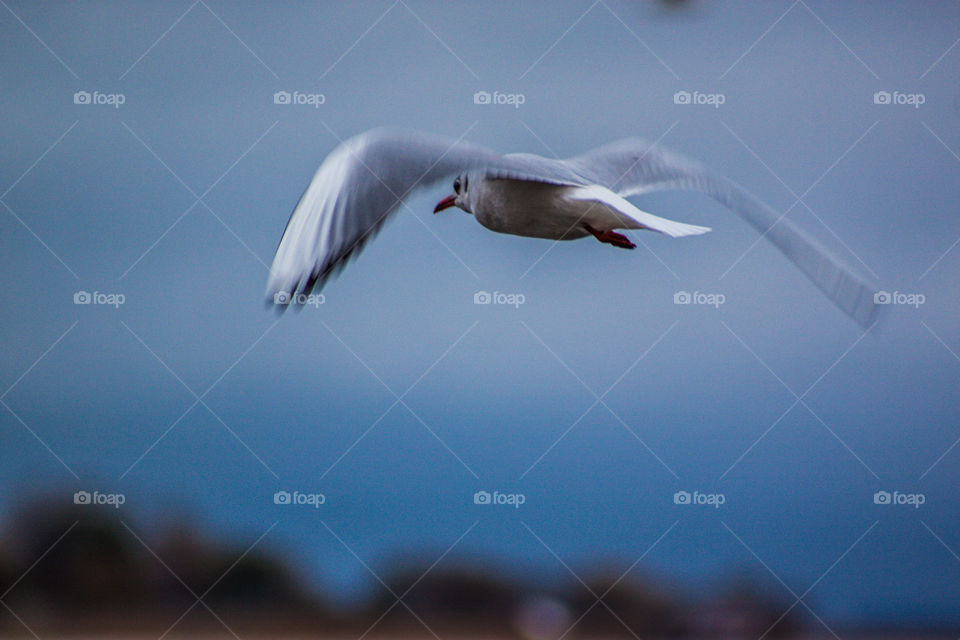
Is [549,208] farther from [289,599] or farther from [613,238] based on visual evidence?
[289,599]

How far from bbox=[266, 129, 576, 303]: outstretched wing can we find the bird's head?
0.22 meters

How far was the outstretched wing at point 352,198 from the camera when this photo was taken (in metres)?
1.46

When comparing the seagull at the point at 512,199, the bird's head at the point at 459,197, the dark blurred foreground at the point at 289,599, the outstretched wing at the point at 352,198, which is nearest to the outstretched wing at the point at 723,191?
the seagull at the point at 512,199

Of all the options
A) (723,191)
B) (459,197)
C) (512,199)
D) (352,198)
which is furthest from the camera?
(723,191)

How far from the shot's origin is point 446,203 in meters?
1.95

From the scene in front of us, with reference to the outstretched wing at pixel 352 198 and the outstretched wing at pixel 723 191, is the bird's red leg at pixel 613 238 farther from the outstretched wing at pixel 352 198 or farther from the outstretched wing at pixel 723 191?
the outstretched wing at pixel 352 198

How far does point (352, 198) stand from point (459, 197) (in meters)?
0.43

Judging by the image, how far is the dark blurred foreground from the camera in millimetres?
2064

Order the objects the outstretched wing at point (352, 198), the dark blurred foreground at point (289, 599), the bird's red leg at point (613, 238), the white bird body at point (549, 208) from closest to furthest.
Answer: the outstretched wing at point (352, 198), the white bird body at point (549, 208), the bird's red leg at point (613, 238), the dark blurred foreground at point (289, 599)

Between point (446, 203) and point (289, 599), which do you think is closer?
point (446, 203)

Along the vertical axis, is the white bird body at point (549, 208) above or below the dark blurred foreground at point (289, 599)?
above

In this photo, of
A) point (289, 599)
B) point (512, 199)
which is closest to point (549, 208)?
point (512, 199)

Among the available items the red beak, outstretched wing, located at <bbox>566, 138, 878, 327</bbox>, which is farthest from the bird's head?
outstretched wing, located at <bbox>566, 138, 878, 327</bbox>

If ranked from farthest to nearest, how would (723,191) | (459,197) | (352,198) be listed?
1. (723,191)
2. (459,197)
3. (352,198)
